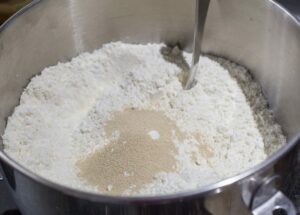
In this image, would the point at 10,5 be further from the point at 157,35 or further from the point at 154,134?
the point at 154,134

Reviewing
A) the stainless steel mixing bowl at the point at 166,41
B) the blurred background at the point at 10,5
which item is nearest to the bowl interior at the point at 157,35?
the stainless steel mixing bowl at the point at 166,41

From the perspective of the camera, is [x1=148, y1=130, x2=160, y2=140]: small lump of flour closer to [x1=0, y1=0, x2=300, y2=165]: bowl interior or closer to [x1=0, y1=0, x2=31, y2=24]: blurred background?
[x1=0, y1=0, x2=300, y2=165]: bowl interior

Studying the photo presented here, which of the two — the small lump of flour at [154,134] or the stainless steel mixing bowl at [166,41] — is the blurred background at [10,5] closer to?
the stainless steel mixing bowl at [166,41]

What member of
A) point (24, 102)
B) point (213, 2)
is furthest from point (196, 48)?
point (24, 102)

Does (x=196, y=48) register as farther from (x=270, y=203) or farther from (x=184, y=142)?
(x=270, y=203)

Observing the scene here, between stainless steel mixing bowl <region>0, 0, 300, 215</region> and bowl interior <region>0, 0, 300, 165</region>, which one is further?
bowl interior <region>0, 0, 300, 165</region>

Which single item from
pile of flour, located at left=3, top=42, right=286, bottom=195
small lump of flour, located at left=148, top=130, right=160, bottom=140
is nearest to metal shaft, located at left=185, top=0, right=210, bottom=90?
pile of flour, located at left=3, top=42, right=286, bottom=195

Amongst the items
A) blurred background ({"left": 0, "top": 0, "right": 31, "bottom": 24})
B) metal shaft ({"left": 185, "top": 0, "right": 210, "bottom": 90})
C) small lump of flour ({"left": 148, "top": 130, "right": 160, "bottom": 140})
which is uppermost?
blurred background ({"left": 0, "top": 0, "right": 31, "bottom": 24})
